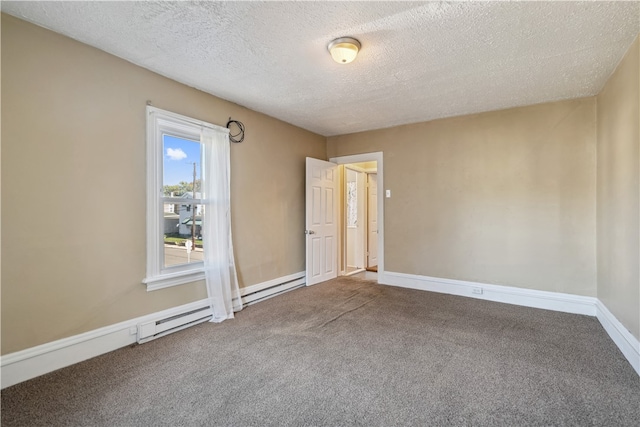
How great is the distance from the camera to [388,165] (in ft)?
16.3

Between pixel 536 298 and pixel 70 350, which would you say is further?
pixel 536 298

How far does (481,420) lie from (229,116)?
3.78 m

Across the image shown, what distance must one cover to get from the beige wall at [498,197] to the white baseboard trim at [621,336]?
0.46 meters

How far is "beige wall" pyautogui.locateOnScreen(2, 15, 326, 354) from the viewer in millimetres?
2123

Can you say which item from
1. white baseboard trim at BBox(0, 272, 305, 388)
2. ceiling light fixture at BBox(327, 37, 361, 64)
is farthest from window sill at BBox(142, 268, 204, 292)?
ceiling light fixture at BBox(327, 37, 361, 64)

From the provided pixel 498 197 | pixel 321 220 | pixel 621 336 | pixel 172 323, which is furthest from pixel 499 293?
pixel 172 323

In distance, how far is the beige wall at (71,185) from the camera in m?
2.12

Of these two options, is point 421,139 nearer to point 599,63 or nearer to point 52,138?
point 599,63

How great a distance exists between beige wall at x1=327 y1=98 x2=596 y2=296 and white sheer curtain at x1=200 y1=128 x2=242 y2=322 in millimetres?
2646

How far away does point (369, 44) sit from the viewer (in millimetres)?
2436

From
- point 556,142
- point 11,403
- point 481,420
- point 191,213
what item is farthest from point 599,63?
point 11,403

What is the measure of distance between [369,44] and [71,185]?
8.74 feet

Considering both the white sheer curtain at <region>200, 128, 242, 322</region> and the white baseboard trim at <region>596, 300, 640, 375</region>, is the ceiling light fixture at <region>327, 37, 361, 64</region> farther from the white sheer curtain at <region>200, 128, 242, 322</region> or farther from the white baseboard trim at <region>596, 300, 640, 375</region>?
the white baseboard trim at <region>596, 300, 640, 375</region>

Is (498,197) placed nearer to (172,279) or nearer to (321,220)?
(321,220)
